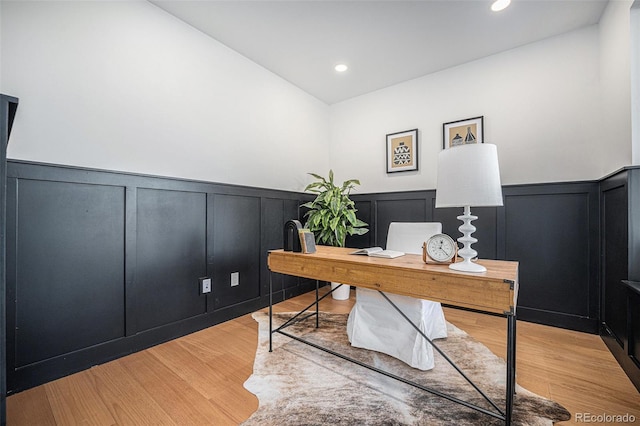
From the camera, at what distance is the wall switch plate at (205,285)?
2.56 metres

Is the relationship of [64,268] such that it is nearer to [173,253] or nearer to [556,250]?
[173,253]

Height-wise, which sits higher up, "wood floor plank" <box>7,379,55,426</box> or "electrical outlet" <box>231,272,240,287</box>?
"electrical outlet" <box>231,272,240,287</box>

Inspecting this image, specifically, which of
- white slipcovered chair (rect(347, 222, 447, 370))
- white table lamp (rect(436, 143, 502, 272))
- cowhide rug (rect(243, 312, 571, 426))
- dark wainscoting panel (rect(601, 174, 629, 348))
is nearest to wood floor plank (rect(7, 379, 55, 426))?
cowhide rug (rect(243, 312, 571, 426))

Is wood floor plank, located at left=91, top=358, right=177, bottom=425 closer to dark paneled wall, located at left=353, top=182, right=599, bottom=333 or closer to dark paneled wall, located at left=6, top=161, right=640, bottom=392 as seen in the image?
dark paneled wall, located at left=6, top=161, right=640, bottom=392

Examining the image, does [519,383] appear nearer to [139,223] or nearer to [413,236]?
[413,236]

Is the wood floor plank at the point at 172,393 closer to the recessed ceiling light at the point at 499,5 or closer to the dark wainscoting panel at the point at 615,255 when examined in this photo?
the dark wainscoting panel at the point at 615,255

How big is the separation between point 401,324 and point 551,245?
1.88 m

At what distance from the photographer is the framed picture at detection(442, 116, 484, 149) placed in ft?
10.1

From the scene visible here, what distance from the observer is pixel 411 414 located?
4.69 ft

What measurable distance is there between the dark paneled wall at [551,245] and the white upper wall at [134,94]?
2.61 metres

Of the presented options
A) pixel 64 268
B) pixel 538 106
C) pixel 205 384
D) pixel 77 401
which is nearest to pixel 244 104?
pixel 64 268

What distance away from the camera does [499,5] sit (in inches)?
88.0

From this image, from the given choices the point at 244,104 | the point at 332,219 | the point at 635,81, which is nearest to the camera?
the point at 635,81

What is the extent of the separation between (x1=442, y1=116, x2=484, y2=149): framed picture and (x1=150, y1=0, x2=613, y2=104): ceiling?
2.25 ft
